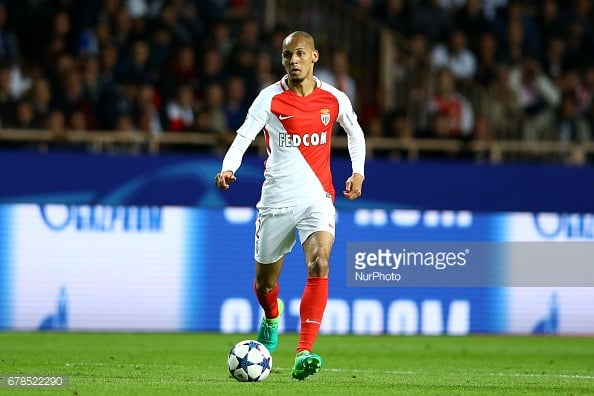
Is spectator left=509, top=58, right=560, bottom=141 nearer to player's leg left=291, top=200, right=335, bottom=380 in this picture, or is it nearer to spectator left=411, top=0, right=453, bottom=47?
spectator left=411, top=0, right=453, bottom=47

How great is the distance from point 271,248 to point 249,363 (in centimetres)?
90

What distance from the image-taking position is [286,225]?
9.74 meters

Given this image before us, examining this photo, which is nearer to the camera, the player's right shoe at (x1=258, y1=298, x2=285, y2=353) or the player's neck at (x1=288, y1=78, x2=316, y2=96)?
the player's neck at (x1=288, y1=78, x2=316, y2=96)

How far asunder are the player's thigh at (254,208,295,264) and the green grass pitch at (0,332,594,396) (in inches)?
34.7

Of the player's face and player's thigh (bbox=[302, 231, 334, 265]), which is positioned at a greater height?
the player's face

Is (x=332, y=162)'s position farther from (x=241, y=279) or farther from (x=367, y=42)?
(x=367, y=42)

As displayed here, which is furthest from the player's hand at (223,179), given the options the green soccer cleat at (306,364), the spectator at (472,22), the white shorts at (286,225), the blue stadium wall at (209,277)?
the spectator at (472,22)

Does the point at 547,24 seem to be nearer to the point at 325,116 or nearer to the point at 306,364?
the point at 325,116

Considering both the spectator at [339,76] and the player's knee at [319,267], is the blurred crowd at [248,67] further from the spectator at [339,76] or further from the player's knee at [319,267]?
the player's knee at [319,267]

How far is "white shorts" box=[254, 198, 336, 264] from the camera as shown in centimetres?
963

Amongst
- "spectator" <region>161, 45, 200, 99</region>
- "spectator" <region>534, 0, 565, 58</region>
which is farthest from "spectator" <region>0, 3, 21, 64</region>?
"spectator" <region>534, 0, 565, 58</region>

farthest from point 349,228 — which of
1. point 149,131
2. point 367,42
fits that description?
point 367,42

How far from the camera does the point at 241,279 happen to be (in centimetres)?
1510

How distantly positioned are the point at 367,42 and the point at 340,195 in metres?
4.95
